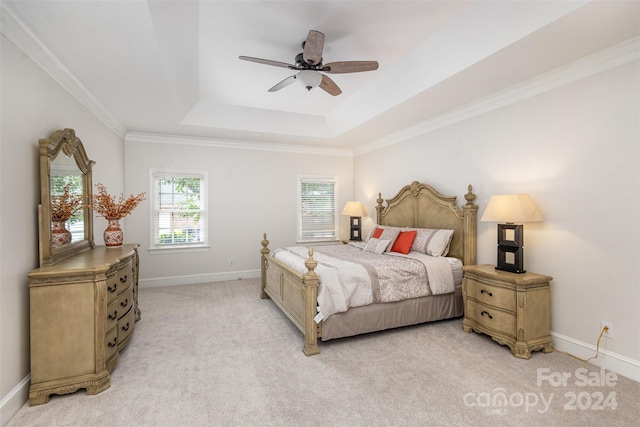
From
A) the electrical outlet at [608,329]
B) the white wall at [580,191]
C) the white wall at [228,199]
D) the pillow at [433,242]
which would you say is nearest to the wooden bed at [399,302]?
the pillow at [433,242]

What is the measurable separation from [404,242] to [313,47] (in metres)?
2.79

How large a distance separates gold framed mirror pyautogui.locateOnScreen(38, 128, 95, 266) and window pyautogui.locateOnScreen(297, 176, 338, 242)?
3769 millimetres

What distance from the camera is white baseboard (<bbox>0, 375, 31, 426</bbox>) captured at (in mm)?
2004

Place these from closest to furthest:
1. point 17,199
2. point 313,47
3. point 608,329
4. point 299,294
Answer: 1. point 17,199
2. point 313,47
3. point 608,329
4. point 299,294

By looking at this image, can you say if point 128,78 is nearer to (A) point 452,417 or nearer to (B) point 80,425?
(B) point 80,425

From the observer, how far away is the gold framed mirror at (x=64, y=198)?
8.18ft

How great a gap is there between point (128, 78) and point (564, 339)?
4947mm

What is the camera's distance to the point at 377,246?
4.52m

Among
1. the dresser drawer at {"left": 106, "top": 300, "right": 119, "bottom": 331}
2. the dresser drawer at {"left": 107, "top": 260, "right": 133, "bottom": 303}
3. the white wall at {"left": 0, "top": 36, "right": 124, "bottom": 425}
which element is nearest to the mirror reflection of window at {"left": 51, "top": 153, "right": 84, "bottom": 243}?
the white wall at {"left": 0, "top": 36, "right": 124, "bottom": 425}

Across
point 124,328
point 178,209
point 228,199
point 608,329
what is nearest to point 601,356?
point 608,329

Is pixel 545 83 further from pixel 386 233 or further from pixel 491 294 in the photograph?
pixel 386 233

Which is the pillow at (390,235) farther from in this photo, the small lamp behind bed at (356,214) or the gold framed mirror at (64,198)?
the gold framed mirror at (64,198)

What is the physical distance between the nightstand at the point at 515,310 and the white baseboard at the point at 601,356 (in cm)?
12

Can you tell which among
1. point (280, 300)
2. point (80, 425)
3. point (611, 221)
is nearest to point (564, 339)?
point (611, 221)
